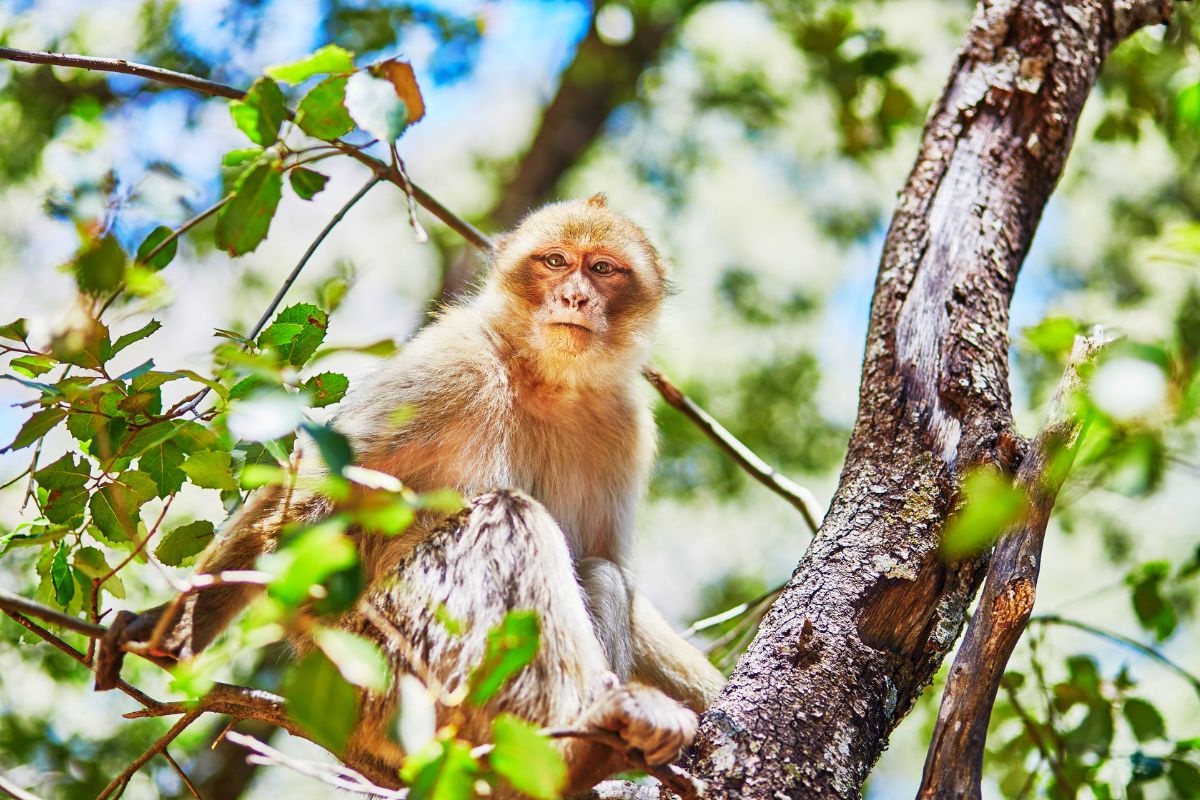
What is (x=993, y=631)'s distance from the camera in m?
2.72

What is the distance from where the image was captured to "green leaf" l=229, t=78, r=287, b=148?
2.38 metres

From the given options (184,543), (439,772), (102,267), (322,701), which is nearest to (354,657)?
(322,701)

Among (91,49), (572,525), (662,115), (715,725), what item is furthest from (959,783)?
(662,115)

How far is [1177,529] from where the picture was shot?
934 cm

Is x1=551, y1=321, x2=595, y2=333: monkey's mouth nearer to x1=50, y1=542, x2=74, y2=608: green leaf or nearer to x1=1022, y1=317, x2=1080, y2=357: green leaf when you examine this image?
x1=50, y1=542, x2=74, y2=608: green leaf

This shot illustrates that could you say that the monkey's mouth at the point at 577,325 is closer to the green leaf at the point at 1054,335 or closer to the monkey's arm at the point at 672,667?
the monkey's arm at the point at 672,667

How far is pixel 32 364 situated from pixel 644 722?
1.71 meters

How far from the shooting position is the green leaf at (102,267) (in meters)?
2.11

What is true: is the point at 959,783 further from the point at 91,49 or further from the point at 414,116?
the point at 91,49

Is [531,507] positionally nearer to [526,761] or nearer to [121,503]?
[121,503]

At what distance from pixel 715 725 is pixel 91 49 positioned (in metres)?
6.34

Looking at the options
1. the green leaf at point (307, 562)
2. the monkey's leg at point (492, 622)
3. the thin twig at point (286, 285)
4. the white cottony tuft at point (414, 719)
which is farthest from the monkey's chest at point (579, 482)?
the green leaf at point (307, 562)

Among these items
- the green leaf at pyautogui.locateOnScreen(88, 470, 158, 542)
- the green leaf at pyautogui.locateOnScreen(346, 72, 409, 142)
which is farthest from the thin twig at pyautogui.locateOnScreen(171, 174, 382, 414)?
the green leaf at pyautogui.locateOnScreen(346, 72, 409, 142)

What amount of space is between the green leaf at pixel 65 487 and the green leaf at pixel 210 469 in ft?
1.00
